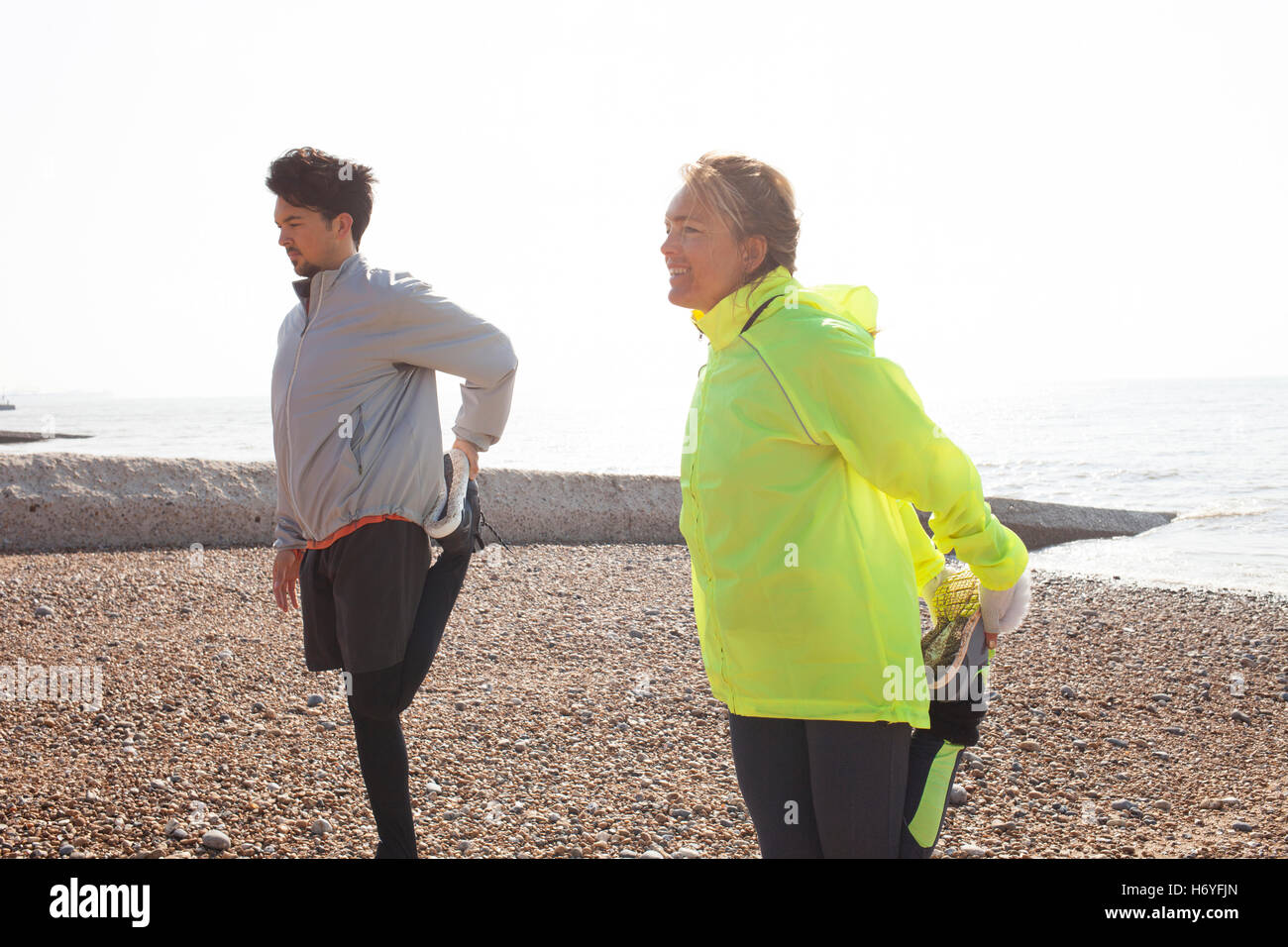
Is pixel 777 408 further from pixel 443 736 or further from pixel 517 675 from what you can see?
pixel 517 675

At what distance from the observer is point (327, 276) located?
8.44ft

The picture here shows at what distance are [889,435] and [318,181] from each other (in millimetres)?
1680

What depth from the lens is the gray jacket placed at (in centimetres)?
247

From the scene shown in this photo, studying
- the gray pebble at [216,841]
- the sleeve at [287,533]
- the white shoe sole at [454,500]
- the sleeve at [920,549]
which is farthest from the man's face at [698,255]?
the gray pebble at [216,841]

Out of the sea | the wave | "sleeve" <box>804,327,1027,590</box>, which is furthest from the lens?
the wave

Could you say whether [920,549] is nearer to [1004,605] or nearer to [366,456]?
[1004,605]

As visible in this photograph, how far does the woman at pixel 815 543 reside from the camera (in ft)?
5.54

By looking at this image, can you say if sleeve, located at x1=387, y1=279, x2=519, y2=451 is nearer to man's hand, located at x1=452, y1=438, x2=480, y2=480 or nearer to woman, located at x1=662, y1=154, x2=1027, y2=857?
man's hand, located at x1=452, y1=438, x2=480, y2=480

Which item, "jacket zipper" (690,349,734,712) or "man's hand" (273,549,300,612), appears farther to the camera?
"man's hand" (273,549,300,612)

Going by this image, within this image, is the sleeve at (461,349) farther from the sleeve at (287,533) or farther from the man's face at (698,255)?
the man's face at (698,255)

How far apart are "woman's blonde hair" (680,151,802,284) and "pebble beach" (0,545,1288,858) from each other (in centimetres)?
219

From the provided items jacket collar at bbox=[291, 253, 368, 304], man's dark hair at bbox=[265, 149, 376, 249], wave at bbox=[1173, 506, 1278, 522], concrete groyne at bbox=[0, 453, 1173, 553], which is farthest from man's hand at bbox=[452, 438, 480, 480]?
wave at bbox=[1173, 506, 1278, 522]
